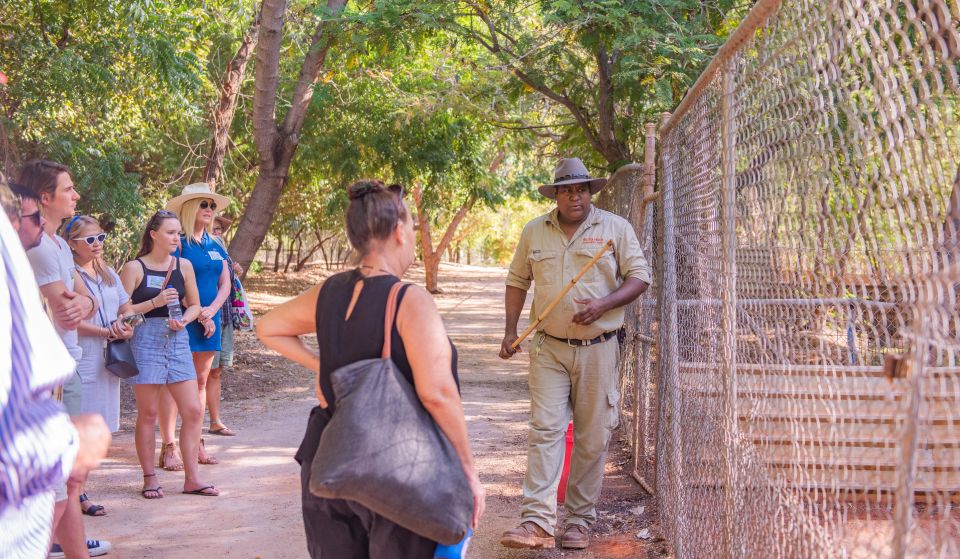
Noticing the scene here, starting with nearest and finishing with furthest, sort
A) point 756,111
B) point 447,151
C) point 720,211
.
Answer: point 756,111
point 720,211
point 447,151

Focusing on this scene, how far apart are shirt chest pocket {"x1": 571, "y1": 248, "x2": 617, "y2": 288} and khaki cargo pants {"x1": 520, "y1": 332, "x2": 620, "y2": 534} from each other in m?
0.36

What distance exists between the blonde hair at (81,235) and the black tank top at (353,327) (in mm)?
3063

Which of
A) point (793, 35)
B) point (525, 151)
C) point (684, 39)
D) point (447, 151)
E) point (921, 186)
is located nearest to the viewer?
point (921, 186)

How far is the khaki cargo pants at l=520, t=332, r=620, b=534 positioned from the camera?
528 cm

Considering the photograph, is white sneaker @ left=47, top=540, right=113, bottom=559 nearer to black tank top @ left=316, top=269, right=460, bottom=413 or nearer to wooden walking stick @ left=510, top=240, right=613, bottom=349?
wooden walking stick @ left=510, top=240, right=613, bottom=349

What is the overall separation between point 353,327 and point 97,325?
10.2 ft

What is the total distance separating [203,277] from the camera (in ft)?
22.9

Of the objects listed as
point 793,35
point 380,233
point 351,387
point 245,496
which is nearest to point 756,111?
point 793,35

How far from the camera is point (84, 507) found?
5762mm

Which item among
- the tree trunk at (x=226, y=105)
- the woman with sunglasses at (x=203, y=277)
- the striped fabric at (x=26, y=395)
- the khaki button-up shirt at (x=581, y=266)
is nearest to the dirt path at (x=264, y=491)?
the woman with sunglasses at (x=203, y=277)

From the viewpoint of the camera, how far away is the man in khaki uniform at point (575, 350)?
525 centimetres

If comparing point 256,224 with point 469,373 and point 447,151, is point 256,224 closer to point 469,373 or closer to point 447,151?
point 469,373

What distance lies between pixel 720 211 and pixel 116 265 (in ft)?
54.6

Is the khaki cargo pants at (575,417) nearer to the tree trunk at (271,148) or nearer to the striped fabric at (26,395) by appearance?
the striped fabric at (26,395)
